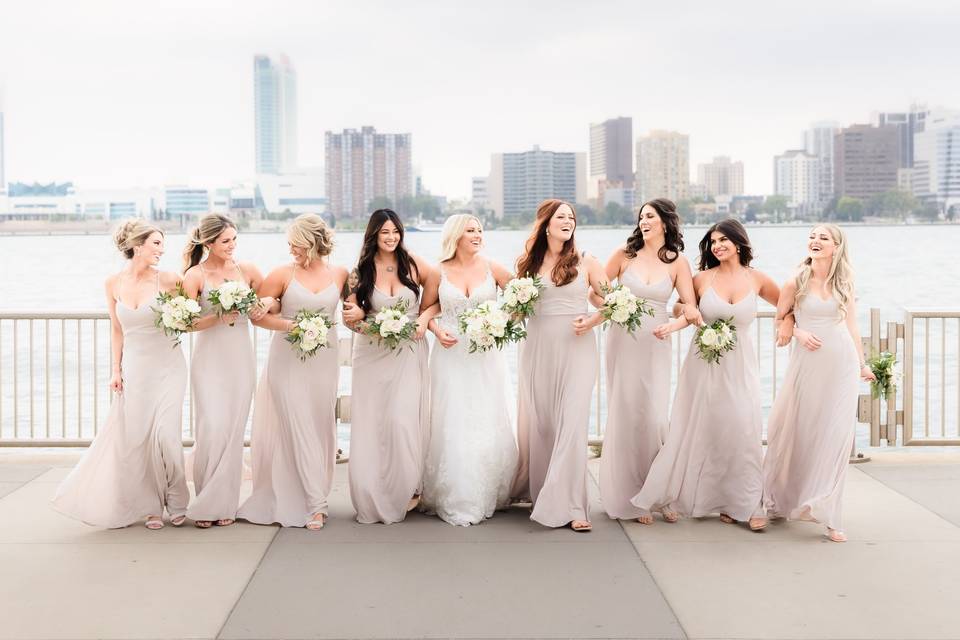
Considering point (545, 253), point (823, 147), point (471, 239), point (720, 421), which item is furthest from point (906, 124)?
point (471, 239)

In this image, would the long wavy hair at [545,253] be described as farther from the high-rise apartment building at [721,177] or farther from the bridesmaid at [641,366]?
the high-rise apartment building at [721,177]

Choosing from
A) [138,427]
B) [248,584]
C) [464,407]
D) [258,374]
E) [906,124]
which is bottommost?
[258,374]

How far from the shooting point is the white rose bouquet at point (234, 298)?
650cm

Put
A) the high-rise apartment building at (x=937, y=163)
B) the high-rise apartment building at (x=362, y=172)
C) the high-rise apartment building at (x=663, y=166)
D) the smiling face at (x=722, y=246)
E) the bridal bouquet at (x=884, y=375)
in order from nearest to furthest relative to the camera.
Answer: the smiling face at (x=722, y=246), the bridal bouquet at (x=884, y=375), the high-rise apartment building at (x=663, y=166), the high-rise apartment building at (x=362, y=172), the high-rise apartment building at (x=937, y=163)

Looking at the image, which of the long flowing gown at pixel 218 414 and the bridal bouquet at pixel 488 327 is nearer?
the bridal bouquet at pixel 488 327

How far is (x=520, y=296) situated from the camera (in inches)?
263

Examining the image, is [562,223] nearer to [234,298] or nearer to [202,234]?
[234,298]

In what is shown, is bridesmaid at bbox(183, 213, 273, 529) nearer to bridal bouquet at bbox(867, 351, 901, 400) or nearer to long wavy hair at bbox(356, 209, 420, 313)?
long wavy hair at bbox(356, 209, 420, 313)

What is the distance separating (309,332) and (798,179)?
53526mm

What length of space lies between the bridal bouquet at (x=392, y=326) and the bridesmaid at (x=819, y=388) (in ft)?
8.13

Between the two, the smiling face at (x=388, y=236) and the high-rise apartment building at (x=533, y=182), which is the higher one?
the high-rise apartment building at (x=533, y=182)

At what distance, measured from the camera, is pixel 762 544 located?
6.42 meters

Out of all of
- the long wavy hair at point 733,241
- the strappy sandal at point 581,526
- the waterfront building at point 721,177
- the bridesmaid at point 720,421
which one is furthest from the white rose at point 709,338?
the waterfront building at point 721,177

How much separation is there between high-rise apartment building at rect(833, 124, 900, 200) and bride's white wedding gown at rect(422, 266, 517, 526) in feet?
164
